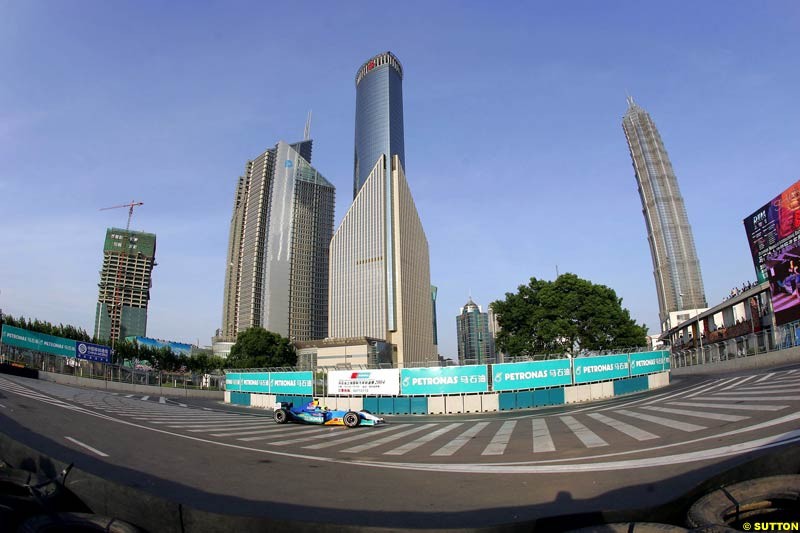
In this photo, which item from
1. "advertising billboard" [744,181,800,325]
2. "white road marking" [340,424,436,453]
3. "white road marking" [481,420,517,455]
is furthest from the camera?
"advertising billboard" [744,181,800,325]

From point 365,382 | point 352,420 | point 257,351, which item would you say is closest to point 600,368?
point 365,382

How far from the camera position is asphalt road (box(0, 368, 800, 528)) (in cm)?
686

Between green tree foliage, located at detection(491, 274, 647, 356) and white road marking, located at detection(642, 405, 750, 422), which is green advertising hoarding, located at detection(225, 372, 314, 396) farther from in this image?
white road marking, located at detection(642, 405, 750, 422)

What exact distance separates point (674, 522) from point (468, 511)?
2.69m

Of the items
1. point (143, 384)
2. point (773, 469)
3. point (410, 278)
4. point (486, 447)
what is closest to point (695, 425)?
point (486, 447)

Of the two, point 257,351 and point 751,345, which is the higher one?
point 257,351

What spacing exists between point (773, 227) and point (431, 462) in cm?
6450

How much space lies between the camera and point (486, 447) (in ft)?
43.2

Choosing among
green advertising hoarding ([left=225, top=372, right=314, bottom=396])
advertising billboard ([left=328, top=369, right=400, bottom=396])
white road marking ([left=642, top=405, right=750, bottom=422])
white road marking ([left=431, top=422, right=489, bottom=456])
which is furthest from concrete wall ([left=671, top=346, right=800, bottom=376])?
green advertising hoarding ([left=225, top=372, right=314, bottom=396])

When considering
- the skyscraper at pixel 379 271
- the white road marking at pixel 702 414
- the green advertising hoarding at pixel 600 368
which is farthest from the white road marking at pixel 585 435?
the skyscraper at pixel 379 271

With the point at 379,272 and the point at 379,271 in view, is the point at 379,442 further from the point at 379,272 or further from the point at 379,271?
the point at 379,272

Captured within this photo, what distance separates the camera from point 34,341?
2179 inches

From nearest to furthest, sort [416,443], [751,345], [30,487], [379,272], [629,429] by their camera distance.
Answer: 1. [30,487]
2. [629,429]
3. [416,443]
4. [751,345]
5. [379,272]

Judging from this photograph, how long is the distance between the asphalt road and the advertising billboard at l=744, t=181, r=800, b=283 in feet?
154
